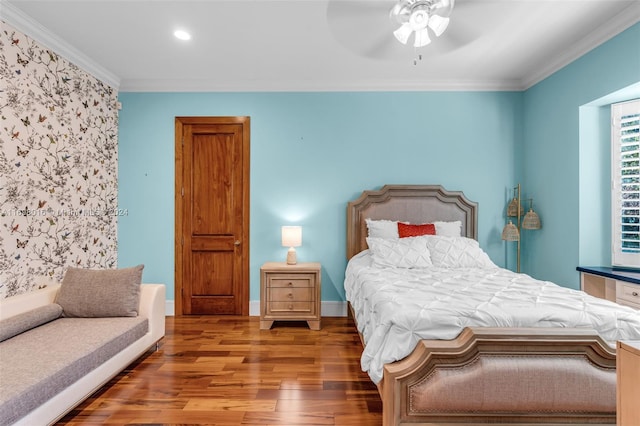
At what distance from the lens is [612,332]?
1.74 m

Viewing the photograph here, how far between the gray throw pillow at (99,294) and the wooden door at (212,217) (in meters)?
1.21

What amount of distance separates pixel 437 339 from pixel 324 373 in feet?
3.71

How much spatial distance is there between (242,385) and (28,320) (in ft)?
5.02

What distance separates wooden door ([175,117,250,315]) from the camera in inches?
155

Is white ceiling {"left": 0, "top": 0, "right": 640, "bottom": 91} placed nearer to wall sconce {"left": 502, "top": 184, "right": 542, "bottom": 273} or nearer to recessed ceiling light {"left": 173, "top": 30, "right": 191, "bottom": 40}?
recessed ceiling light {"left": 173, "top": 30, "right": 191, "bottom": 40}

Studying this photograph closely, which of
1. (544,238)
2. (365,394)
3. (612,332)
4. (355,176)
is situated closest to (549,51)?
(544,238)

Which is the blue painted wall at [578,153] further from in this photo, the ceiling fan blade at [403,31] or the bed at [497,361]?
the ceiling fan blade at [403,31]

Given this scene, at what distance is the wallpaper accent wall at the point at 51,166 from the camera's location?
2592mm

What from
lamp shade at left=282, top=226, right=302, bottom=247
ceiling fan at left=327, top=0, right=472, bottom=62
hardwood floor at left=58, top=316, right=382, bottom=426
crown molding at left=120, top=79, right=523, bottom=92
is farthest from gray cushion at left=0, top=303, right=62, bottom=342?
ceiling fan at left=327, top=0, right=472, bottom=62

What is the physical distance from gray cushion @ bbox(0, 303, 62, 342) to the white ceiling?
2.19m

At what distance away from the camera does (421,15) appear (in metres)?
2.17

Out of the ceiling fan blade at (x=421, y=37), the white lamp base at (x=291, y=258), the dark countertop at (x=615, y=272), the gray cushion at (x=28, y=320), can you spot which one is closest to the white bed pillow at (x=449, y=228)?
the dark countertop at (x=615, y=272)

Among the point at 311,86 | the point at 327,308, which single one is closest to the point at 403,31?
the point at 311,86

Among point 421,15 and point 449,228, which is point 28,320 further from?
point 449,228
